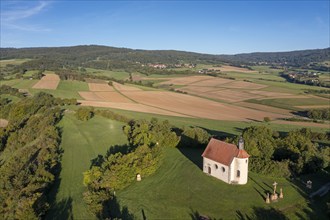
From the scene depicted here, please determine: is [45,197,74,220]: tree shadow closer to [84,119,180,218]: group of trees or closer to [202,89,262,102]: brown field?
[84,119,180,218]: group of trees

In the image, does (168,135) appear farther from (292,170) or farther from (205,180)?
(292,170)

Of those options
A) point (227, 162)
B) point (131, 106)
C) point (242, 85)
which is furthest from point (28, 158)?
point (242, 85)

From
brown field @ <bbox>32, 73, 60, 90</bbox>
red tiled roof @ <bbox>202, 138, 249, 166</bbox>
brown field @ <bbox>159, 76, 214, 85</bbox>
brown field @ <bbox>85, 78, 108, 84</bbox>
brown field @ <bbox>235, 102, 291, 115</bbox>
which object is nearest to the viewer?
red tiled roof @ <bbox>202, 138, 249, 166</bbox>

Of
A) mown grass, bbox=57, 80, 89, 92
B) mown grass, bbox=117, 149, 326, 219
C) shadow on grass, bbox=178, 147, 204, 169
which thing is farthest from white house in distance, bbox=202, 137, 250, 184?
mown grass, bbox=57, 80, 89, 92

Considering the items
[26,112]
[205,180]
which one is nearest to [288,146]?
[205,180]

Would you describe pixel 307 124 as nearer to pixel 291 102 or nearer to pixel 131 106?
pixel 291 102
